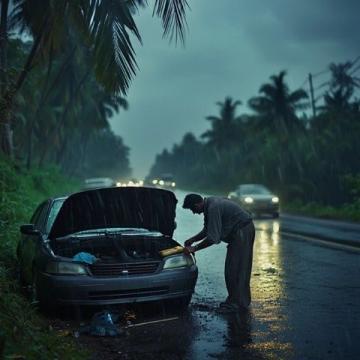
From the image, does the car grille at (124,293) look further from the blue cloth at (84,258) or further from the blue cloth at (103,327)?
the blue cloth at (84,258)

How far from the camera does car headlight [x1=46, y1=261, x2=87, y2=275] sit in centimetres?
633

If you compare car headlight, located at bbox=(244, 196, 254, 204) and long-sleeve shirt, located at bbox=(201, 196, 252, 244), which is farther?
car headlight, located at bbox=(244, 196, 254, 204)

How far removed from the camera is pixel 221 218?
23.2ft

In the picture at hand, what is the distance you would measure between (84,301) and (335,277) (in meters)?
4.39

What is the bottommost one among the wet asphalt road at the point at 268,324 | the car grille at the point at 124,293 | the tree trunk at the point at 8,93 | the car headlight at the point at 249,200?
the wet asphalt road at the point at 268,324

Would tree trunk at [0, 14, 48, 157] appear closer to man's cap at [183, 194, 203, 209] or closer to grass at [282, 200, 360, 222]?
man's cap at [183, 194, 203, 209]

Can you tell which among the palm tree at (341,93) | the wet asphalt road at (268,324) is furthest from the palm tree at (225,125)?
the wet asphalt road at (268,324)

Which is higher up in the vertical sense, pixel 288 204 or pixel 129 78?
pixel 129 78

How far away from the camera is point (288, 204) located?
32.6 m

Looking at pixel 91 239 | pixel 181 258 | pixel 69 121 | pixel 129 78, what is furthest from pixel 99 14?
pixel 69 121

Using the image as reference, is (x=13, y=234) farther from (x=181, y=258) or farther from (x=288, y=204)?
(x=288, y=204)

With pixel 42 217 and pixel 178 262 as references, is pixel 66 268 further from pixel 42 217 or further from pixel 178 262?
pixel 42 217

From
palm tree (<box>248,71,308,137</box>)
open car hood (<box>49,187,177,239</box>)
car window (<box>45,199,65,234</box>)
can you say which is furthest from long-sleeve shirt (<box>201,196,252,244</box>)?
palm tree (<box>248,71,308,137</box>)

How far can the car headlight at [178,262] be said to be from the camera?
21.8 ft
